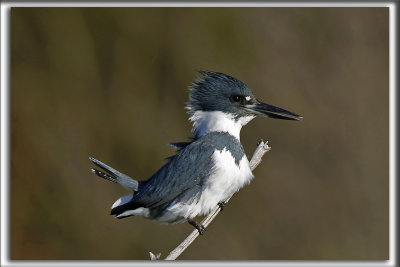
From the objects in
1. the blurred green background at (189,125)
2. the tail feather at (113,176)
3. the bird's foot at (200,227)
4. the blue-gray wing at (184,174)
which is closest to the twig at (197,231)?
the bird's foot at (200,227)

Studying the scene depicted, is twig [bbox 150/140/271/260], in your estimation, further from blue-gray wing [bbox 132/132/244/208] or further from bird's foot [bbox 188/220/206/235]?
blue-gray wing [bbox 132/132/244/208]

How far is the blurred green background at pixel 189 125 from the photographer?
3867 millimetres

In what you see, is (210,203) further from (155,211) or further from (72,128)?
(72,128)

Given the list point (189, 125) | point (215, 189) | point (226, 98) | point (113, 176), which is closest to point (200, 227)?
point (215, 189)

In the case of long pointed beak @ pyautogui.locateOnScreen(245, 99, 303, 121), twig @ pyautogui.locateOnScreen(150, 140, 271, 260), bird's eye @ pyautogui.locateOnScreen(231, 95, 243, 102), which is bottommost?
twig @ pyautogui.locateOnScreen(150, 140, 271, 260)

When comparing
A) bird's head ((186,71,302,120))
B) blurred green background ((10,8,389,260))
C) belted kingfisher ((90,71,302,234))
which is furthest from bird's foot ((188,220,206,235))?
blurred green background ((10,8,389,260))

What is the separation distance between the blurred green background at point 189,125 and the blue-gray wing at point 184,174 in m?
1.38

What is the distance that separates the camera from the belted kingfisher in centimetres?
244

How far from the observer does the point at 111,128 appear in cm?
408

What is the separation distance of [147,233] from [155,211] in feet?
4.94

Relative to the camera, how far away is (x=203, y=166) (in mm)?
2463

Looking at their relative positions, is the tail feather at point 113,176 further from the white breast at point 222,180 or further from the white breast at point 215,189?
the white breast at point 222,180

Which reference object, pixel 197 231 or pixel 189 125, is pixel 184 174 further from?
A: pixel 189 125

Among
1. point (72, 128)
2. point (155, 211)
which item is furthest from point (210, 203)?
point (72, 128)
